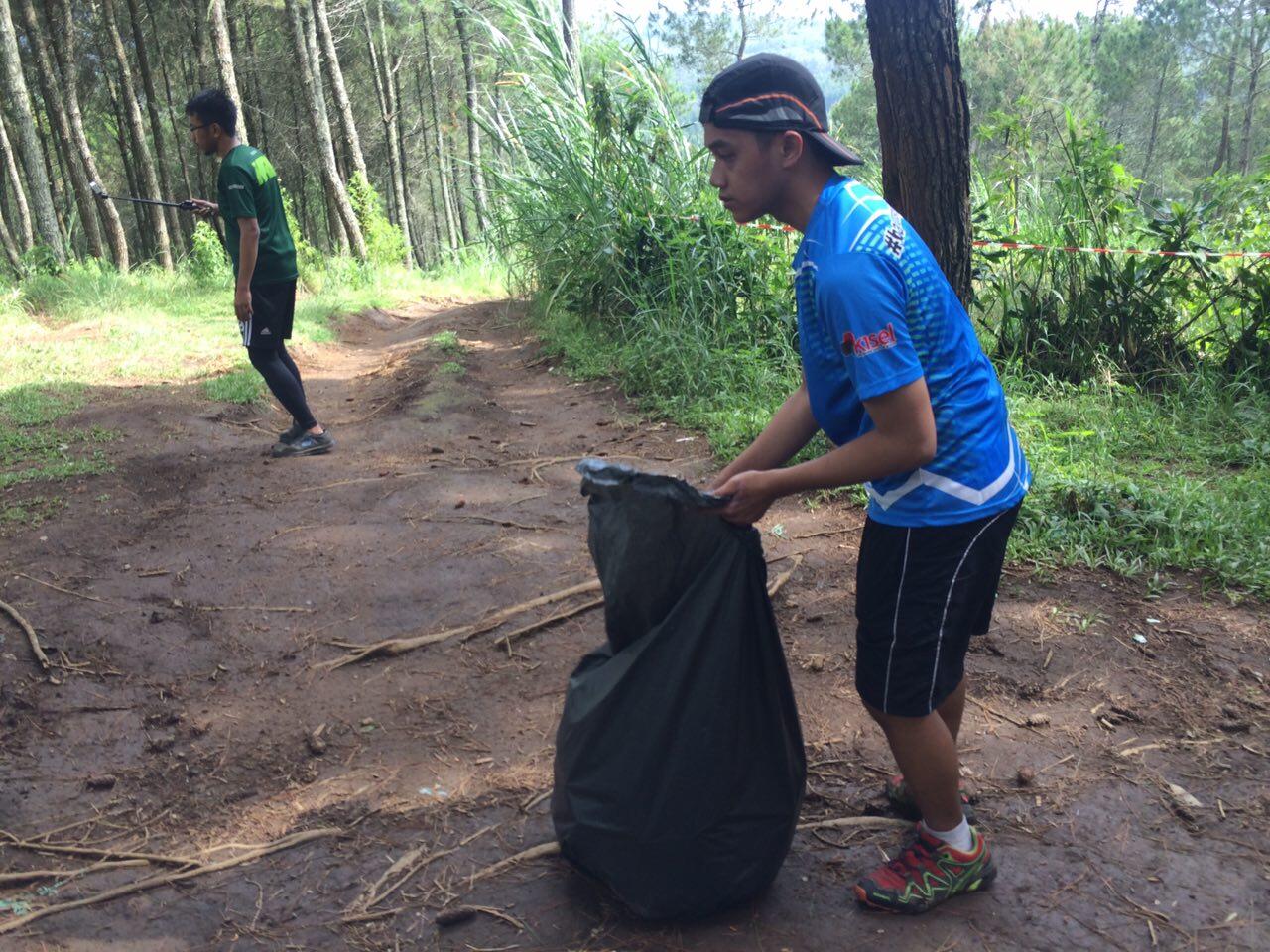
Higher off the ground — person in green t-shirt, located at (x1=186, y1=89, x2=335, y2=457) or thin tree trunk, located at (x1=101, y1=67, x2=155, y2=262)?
thin tree trunk, located at (x1=101, y1=67, x2=155, y2=262)

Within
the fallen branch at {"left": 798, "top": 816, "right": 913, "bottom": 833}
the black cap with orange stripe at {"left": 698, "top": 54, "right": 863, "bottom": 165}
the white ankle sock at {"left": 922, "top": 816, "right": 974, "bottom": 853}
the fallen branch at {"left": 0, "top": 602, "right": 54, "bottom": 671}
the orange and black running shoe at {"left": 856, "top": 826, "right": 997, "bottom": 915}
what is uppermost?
the black cap with orange stripe at {"left": 698, "top": 54, "right": 863, "bottom": 165}

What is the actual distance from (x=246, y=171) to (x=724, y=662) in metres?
4.46

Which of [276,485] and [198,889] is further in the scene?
[276,485]

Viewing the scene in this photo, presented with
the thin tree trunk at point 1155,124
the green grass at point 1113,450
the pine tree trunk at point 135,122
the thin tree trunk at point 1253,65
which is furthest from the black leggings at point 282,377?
the thin tree trunk at point 1155,124

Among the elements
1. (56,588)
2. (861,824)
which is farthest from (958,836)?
(56,588)

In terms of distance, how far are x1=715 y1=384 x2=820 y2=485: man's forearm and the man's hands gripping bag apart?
256mm

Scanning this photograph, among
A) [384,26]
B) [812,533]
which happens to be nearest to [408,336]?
[812,533]

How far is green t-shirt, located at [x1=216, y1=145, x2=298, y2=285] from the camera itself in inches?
203

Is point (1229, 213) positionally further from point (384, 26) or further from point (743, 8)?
point (743, 8)

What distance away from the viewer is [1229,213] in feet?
19.2

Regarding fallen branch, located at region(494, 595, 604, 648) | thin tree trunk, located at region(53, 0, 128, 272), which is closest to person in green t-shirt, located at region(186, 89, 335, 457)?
fallen branch, located at region(494, 595, 604, 648)

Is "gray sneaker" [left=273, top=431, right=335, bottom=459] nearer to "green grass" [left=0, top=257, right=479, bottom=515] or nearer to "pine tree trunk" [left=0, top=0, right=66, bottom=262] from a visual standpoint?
"green grass" [left=0, top=257, right=479, bottom=515]

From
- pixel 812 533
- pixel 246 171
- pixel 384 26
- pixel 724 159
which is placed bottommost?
pixel 812 533

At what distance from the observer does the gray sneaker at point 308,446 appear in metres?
5.53
